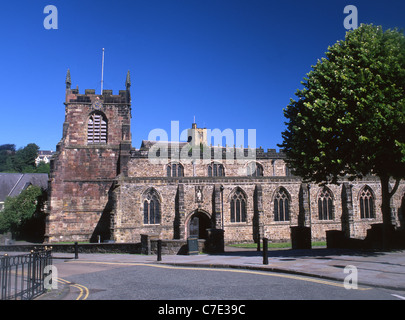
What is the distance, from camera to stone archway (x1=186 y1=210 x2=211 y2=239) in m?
32.3

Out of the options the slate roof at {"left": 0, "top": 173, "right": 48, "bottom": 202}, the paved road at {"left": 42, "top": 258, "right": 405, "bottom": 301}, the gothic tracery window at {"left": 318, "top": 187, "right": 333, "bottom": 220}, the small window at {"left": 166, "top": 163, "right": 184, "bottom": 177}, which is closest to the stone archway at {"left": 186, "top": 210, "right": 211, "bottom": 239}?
the small window at {"left": 166, "top": 163, "right": 184, "bottom": 177}

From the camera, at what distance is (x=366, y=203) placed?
114 ft

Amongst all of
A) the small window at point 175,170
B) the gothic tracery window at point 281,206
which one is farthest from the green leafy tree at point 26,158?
the gothic tracery window at point 281,206

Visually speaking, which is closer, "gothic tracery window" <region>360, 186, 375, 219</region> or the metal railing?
the metal railing

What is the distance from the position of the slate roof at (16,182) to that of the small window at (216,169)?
113ft

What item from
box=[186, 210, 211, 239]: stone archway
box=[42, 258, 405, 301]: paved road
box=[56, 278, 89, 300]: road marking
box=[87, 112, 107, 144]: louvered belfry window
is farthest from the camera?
box=[87, 112, 107, 144]: louvered belfry window

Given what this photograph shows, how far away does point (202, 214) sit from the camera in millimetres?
32438

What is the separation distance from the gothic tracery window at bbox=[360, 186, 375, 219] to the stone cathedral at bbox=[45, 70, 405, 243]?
0.10 metres

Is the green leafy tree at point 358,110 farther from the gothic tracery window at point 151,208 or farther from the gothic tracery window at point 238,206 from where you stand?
the gothic tracery window at point 151,208

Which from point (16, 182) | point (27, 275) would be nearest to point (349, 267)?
point (27, 275)

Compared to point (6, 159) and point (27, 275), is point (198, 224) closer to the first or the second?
point (27, 275)

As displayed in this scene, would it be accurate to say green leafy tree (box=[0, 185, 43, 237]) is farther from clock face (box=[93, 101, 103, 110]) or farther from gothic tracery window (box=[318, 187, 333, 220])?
gothic tracery window (box=[318, 187, 333, 220])

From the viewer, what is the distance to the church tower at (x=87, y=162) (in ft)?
111
